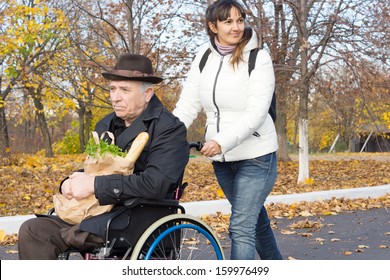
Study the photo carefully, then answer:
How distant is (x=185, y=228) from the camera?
3.83 metres

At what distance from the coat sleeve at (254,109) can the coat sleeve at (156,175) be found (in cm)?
27

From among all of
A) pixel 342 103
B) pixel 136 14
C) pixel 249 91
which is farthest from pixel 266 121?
pixel 136 14

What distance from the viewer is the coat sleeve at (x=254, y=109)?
391cm

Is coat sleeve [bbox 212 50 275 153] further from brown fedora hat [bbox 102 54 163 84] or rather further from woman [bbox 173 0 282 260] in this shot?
brown fedora hat [bbox 102 54 163 84]

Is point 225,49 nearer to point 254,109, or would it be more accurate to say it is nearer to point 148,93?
point 254,109

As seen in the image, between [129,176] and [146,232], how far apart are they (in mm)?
315

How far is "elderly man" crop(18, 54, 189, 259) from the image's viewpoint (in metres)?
3.60

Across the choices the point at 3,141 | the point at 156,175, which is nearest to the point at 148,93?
the point at 156,175

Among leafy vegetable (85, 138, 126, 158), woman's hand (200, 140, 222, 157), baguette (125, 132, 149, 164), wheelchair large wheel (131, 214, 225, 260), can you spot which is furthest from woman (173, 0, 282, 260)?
leafy vegetable (85, 138, 126, 158)

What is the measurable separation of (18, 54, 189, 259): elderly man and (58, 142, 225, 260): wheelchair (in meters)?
0.05

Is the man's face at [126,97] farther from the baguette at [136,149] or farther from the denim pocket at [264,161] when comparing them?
the denim pocket at [264,161]

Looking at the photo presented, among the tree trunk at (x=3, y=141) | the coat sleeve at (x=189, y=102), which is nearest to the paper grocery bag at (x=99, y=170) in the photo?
the coat sleeve at (x=189, y=102)

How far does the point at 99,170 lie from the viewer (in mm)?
3674
